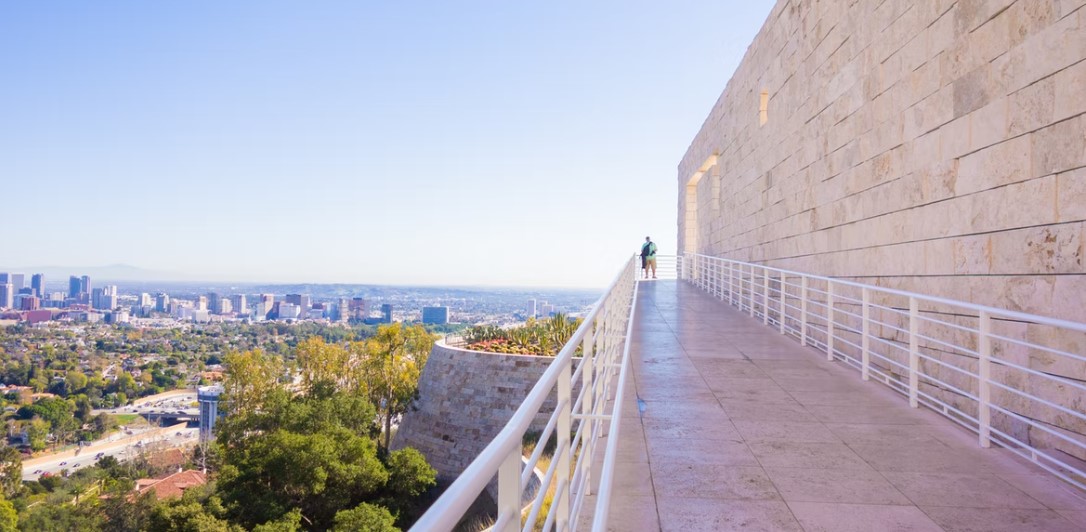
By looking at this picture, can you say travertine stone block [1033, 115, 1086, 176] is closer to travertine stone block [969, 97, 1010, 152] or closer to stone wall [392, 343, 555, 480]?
travertine stone block [969, 97, 1010, 152]

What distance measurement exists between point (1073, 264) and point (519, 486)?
440 cm

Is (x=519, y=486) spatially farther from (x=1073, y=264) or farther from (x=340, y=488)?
(x=340, y=488)

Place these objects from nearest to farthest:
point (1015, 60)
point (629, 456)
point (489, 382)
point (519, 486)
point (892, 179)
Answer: point (519, 486) → point (629, 456) → point (1015, 60) → point (892, 179) → point (489, 382)

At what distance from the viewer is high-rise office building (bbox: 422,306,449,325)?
211 ft

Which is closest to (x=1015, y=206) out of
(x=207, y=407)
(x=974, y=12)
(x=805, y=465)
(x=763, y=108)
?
(x=974, y=12)

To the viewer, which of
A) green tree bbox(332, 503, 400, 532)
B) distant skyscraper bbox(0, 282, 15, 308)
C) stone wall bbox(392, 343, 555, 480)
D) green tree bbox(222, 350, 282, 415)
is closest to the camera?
green tree bbox(332, 503, 400, 532)

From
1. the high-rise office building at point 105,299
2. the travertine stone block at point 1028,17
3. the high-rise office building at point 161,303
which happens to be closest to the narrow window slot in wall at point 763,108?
the travertine stone block at point 1028,17

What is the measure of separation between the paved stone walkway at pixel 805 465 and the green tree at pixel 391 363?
19.6 metres

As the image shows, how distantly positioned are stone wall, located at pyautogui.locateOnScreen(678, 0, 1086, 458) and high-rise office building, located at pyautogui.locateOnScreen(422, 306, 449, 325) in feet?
183

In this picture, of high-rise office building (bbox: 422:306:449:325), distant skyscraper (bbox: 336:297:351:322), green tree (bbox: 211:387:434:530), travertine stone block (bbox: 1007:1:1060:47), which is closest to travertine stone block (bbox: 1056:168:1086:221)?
travertine stone block (bbox: 1007:1:1060:47)

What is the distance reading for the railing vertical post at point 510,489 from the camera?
3.29 feet

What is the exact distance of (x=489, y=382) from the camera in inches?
579

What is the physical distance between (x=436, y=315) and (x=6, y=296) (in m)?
87.0

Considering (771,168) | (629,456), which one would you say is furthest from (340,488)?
(629,456)
